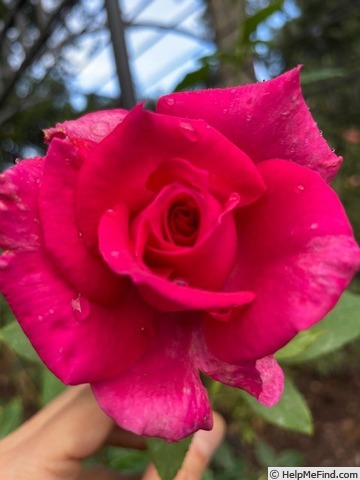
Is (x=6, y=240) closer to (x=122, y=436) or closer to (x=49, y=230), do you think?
(x=49, y=230)

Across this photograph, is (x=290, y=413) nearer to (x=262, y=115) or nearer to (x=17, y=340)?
(x=17, y=340)

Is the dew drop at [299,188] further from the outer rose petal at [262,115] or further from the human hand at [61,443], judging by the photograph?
the human hand at [61,443]

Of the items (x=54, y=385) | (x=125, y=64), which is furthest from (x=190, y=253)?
(x=54, y=385)

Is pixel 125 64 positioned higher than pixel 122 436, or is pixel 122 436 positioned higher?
pixel 125 64

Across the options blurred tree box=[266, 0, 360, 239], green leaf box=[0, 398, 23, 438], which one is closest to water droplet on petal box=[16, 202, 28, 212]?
green leaf box=[0, 398, 23, 438]

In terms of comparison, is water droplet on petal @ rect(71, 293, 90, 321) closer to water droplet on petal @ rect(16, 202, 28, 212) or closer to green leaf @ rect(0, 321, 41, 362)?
water droplet on petal @ rect(16, 202, 28, 212)

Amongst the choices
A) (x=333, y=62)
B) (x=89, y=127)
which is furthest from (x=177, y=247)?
(x=333, y=62)
